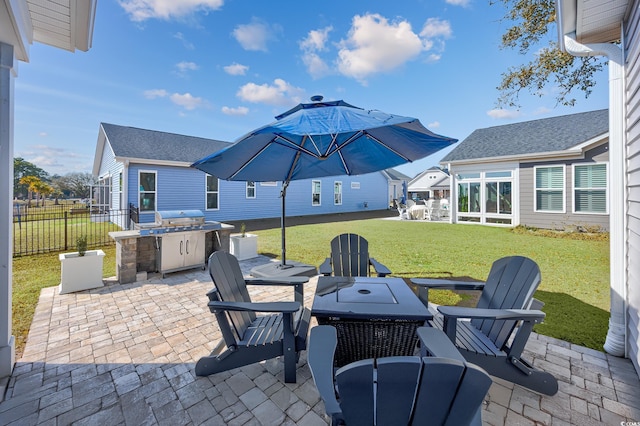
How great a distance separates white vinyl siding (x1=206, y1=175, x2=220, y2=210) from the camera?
44.1 ft

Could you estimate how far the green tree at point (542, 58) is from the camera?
262 inches

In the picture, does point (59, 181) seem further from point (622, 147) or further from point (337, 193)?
point (622, 147)

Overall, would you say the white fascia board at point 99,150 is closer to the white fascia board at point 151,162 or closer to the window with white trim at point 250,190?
the white fascia board at point 151,162

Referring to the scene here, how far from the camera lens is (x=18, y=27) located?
7.18ft

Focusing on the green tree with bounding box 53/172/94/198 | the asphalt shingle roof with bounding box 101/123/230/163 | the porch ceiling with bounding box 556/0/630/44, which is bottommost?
the porch ceiling with bounding box 556/0/630/44

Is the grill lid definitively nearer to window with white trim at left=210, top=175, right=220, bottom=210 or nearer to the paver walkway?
the paver walkway

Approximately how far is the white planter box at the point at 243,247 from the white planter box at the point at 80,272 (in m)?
2.66

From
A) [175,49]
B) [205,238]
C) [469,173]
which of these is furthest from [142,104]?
[469,173]

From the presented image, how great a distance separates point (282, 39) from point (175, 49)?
416 cm

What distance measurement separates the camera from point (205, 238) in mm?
5961

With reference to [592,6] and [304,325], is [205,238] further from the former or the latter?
[592,6]

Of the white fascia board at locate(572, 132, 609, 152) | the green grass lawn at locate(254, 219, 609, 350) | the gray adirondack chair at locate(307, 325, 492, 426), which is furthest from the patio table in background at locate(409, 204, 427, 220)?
the gray adirondack chair at locate(307, 325, 492, 426)

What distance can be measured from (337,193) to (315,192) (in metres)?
2.19

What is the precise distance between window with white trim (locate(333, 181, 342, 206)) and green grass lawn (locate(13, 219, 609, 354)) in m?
8.59
